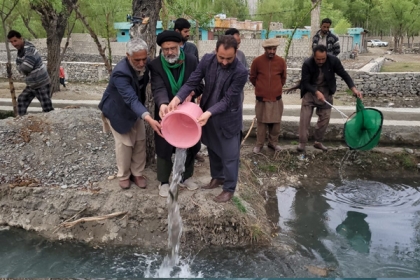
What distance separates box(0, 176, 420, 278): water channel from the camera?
3.79 metres

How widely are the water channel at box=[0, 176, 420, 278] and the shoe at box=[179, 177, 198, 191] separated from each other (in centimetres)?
70

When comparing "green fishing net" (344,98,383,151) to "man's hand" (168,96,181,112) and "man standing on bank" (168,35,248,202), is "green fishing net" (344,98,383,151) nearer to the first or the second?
"man standing on bank" (168,35,248,202)

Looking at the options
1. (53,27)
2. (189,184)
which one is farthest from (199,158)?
(53,27)

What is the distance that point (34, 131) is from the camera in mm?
5500

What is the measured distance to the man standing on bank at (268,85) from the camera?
5.83 metres

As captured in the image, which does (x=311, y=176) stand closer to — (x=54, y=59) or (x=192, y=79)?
(x=192, y=79)

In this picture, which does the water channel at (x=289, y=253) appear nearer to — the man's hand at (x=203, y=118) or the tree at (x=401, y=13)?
the man's hand at (x=203, y=118)

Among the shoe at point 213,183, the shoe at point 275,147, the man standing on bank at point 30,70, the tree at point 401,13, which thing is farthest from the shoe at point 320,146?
the tree at point 401,13

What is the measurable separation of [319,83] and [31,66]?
436 centimetres

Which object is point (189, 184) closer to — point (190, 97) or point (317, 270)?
point (190, 97)

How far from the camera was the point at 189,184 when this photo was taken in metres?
4.59

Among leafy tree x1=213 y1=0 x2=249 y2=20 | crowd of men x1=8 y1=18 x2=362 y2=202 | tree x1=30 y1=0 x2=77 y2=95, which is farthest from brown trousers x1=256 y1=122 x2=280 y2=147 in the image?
leafy tree x1=213 y1=0 x2=249 y2=20

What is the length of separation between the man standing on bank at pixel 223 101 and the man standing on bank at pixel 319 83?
7.90ft

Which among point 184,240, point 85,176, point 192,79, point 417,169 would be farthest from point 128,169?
point 417,169
